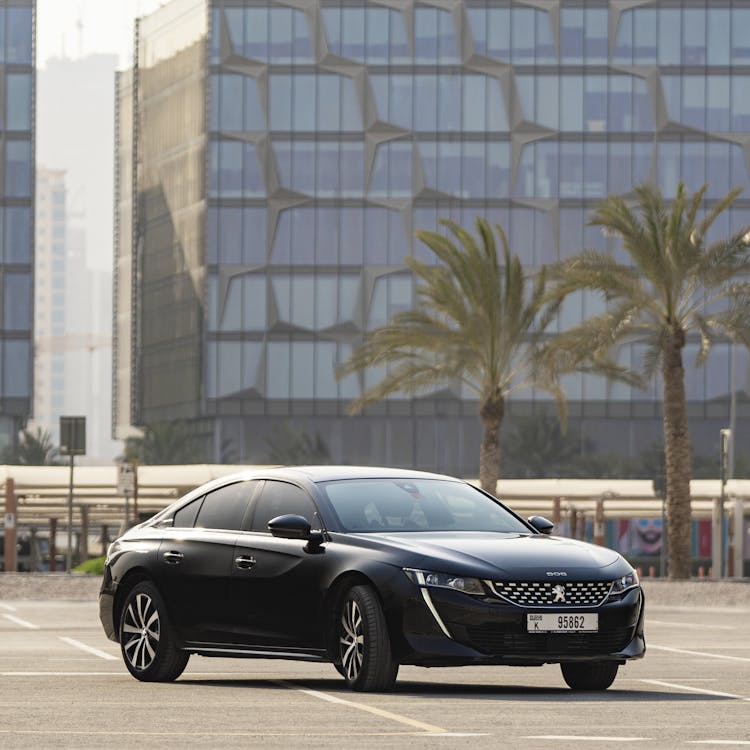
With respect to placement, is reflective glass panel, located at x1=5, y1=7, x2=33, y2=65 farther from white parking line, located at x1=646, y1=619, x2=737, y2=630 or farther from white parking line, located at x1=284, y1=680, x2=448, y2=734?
white parking line, located at x1=284, y1=680, x2=448, y2=734

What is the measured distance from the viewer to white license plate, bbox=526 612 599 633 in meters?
12.7

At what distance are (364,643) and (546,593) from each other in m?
1.10

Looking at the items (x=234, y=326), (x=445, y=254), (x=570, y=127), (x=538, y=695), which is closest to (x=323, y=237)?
(x=234, y=326)

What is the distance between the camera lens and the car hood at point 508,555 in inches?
502

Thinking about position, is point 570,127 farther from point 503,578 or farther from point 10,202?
point 503,578

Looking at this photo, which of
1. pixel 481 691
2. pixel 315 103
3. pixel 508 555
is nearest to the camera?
pixel 508 555

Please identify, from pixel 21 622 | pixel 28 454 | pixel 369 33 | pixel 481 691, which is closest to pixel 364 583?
pixel 481 691

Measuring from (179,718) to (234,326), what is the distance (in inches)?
3436

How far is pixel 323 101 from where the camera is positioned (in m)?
99.0

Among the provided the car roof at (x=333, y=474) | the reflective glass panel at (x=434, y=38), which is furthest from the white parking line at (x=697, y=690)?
the reflective glass panel at (x=434, y=38)

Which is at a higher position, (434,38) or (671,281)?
(434,38)

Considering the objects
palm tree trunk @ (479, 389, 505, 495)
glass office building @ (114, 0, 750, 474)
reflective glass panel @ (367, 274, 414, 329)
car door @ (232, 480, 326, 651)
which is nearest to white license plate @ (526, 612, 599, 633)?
car door @ (232, 480, 326, 651)

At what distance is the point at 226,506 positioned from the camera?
47.5ft

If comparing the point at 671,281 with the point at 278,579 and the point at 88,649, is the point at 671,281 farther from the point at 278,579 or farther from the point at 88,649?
the point at 278,579
